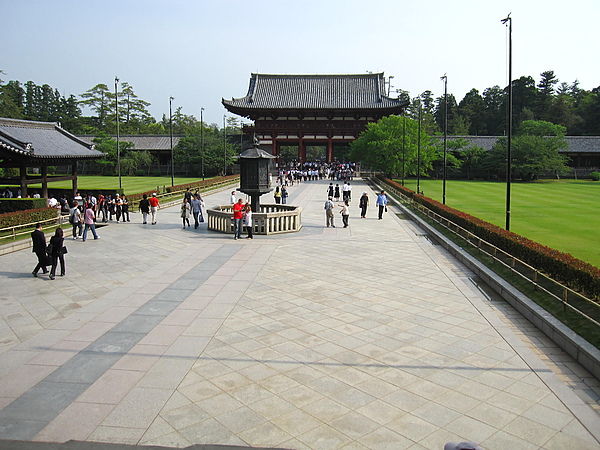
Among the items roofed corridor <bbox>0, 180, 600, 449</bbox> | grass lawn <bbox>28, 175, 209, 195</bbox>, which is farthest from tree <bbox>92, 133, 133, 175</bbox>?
roofed corridor <bbox>0, 180, 600, 449</bbox>

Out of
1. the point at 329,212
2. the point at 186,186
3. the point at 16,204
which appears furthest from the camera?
the point at 186,186

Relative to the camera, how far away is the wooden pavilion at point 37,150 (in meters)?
24.1

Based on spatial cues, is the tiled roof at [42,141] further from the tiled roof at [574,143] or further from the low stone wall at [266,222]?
the tiled roof at [574,143]

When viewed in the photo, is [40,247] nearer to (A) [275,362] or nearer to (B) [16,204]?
(A) [275,362]

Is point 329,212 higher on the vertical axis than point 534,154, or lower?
lower

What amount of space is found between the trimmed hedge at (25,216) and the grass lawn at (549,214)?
63.4ft

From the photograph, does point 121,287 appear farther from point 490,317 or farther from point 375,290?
point 490,317

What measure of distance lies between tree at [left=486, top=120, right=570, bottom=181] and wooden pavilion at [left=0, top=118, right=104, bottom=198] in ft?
140

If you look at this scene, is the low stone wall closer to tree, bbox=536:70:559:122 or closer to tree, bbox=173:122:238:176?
tree, bbox=173:122:238:176

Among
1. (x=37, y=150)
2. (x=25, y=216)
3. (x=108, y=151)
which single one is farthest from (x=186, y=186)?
(x=108, y=151)

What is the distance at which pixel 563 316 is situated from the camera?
927 cm

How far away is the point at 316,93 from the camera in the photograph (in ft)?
217

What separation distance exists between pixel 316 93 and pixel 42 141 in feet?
140

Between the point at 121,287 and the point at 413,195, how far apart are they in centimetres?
2206
